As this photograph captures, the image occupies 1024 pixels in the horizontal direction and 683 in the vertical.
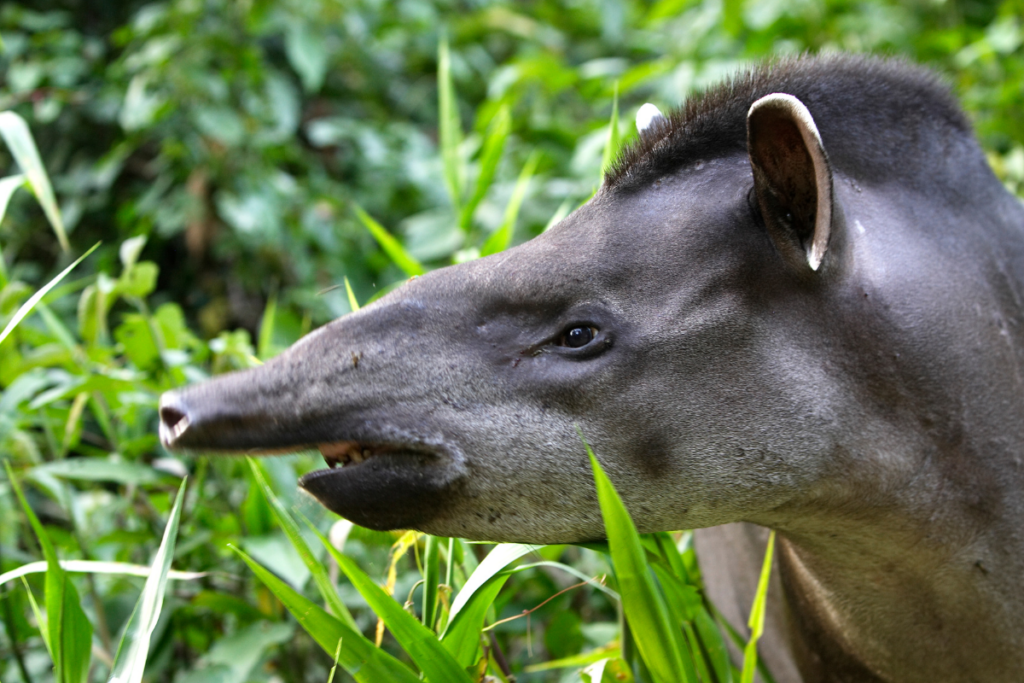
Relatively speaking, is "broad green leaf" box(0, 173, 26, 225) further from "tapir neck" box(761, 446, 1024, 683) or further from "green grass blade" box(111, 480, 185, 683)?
Answer: "tapir neck" box(761, 446, 1024, 683)

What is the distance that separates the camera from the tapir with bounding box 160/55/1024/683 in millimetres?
1459

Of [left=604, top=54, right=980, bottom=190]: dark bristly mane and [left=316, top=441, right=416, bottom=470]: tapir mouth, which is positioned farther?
[left=604, top=54, right=980, bottom=190]: dark bristly mane

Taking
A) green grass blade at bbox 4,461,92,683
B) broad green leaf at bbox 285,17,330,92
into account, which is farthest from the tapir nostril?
broad green leaf at bbox 285,17,330,92

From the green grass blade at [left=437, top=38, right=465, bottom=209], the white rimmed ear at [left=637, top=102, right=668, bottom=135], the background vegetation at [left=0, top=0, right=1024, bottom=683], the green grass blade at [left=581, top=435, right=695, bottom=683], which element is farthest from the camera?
the green grass blade at [left=437, top=38, right=465, bottom=209]

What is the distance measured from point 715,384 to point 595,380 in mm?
188

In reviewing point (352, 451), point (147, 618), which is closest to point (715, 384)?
point (352, 451)

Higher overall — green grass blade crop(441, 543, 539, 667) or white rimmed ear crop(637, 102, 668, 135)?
white rimmed ear crop(637, 102, 668, 135)

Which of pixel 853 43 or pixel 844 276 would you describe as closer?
pixel 844 276

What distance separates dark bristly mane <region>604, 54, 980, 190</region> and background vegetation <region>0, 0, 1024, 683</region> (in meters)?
0.86

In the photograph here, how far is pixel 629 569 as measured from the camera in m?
1.39

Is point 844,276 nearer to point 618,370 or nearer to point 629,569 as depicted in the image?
point 618,370

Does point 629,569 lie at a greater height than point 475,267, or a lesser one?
lesser

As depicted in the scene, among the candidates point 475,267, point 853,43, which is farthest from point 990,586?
point 853,43

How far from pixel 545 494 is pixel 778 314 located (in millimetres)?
467
